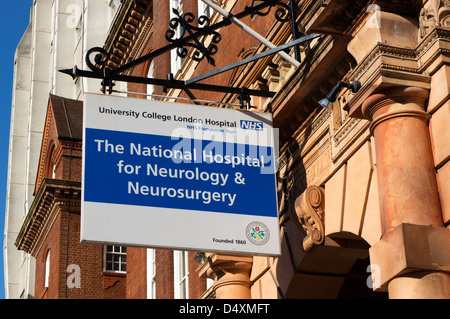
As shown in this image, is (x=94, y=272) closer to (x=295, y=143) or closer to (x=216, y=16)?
(x=216, y=16)

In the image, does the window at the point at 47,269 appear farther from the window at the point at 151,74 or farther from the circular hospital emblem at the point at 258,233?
the circular hospital emblem at the point at 258,233

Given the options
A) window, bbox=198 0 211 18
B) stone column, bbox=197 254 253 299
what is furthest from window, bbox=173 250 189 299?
stone column, bbox=197 254 253 299

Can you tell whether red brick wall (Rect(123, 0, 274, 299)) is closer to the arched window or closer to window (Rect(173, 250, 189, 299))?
window (Rect(173, 250, 189, 299))

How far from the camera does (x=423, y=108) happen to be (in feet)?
31.3

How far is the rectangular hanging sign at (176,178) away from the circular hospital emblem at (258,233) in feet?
0.04

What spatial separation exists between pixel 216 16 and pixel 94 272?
12509 millimetres

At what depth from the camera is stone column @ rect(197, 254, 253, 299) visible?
13.7 meters

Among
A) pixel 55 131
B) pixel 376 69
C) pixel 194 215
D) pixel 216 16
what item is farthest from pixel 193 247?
pixel 55 131

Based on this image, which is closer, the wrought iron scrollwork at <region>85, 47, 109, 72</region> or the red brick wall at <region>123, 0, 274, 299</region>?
the wrought iron scrollwork at <region>85, 47, 109, 72</region>

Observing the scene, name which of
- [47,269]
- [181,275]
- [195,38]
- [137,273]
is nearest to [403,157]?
→ [195,38]

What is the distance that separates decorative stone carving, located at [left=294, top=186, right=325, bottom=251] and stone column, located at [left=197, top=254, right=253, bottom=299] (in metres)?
2.07

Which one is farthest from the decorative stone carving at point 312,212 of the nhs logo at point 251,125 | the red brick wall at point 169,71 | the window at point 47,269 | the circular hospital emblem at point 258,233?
the window at point 47,269

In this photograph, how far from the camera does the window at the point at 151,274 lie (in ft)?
75.8

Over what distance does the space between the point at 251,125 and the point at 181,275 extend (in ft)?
32.6
